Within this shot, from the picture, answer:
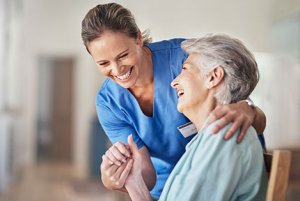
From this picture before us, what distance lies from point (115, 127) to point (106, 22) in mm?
186

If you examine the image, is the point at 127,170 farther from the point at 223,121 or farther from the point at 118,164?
the point at 223,121

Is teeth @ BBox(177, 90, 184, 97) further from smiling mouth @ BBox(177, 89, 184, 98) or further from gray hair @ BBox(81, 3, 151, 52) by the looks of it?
gray hair @ BBox(81, 3, 151, 52)

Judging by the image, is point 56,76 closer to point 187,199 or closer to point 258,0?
point 258,0

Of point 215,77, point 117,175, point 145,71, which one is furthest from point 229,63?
point 117,175

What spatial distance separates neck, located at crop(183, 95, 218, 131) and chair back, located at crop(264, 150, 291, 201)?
114mm

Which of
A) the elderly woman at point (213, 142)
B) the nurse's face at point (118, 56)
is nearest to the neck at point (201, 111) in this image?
the elderly woman at point (213, 142)

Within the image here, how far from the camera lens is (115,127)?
2.64 feet

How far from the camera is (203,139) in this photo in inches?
27.2

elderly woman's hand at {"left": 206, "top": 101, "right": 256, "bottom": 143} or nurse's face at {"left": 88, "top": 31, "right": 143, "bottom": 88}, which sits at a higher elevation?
nurse's face at {"left": 88, "top": 31, "right": 143, "bottom": 88}

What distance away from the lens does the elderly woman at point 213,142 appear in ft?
2.22

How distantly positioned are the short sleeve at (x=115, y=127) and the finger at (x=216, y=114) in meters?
0.14

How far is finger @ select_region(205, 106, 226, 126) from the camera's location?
2.29 ft

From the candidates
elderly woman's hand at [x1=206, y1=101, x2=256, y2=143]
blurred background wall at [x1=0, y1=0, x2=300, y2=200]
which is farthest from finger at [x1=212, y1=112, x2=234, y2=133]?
blurred background wall at [x1=0, y1=0, x2=300, y2=200]

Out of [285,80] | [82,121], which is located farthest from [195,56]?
[82,121]
